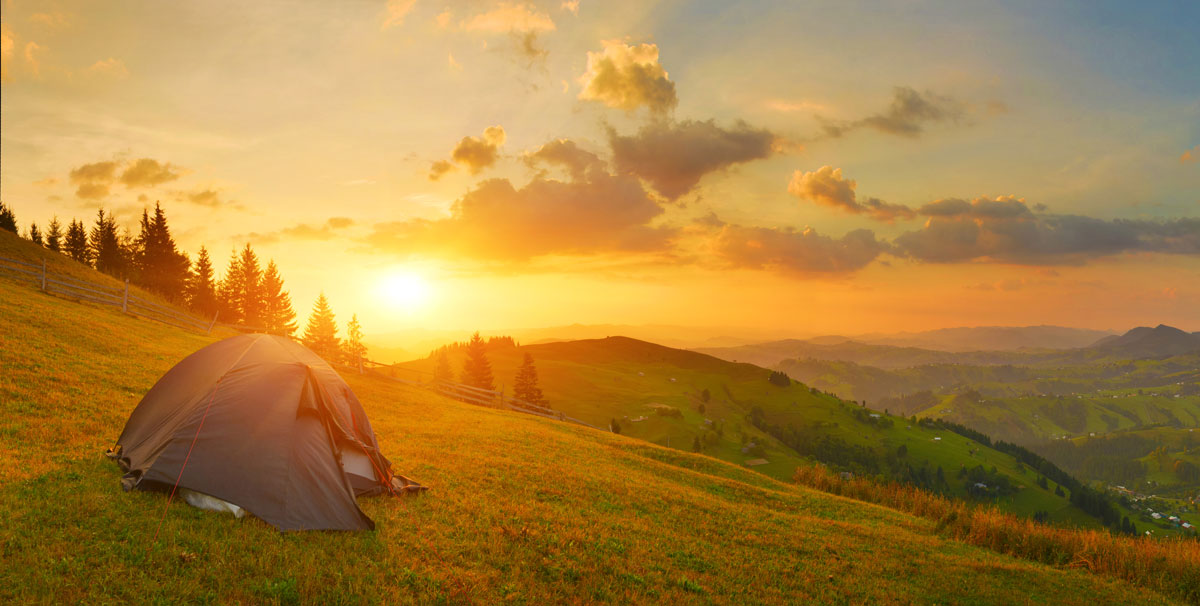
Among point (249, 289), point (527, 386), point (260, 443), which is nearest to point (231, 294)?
point (249, 289)

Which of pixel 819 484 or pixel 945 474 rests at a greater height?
pixel 819 484

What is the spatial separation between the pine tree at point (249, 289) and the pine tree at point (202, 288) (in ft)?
11.7

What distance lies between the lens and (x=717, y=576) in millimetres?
11359

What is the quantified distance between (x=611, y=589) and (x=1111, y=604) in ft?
40.2

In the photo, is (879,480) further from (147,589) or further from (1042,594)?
(147,589)

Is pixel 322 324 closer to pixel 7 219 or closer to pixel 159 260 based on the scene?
pixel 159 260

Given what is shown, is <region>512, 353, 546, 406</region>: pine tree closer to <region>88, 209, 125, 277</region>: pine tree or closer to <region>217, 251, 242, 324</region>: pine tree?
<region>217, 251, 242, 324</region>: pine tree

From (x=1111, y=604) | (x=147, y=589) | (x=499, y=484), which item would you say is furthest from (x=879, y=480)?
(x=147, y=589)

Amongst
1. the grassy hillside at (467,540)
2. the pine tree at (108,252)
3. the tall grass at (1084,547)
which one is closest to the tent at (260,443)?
the grassy hillside at (467,540)

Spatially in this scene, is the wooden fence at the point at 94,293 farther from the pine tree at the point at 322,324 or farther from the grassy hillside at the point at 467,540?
the pine tree at the point at 322,324

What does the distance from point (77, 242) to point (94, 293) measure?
59.6 m

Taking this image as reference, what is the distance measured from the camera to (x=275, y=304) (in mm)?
77812

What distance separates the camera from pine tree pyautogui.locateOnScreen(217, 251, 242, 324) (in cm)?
7375

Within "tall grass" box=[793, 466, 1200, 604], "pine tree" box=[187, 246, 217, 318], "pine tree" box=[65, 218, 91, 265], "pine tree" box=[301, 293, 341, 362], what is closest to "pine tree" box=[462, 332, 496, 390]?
"pine tree" box=[301, 293, 341, 362]
